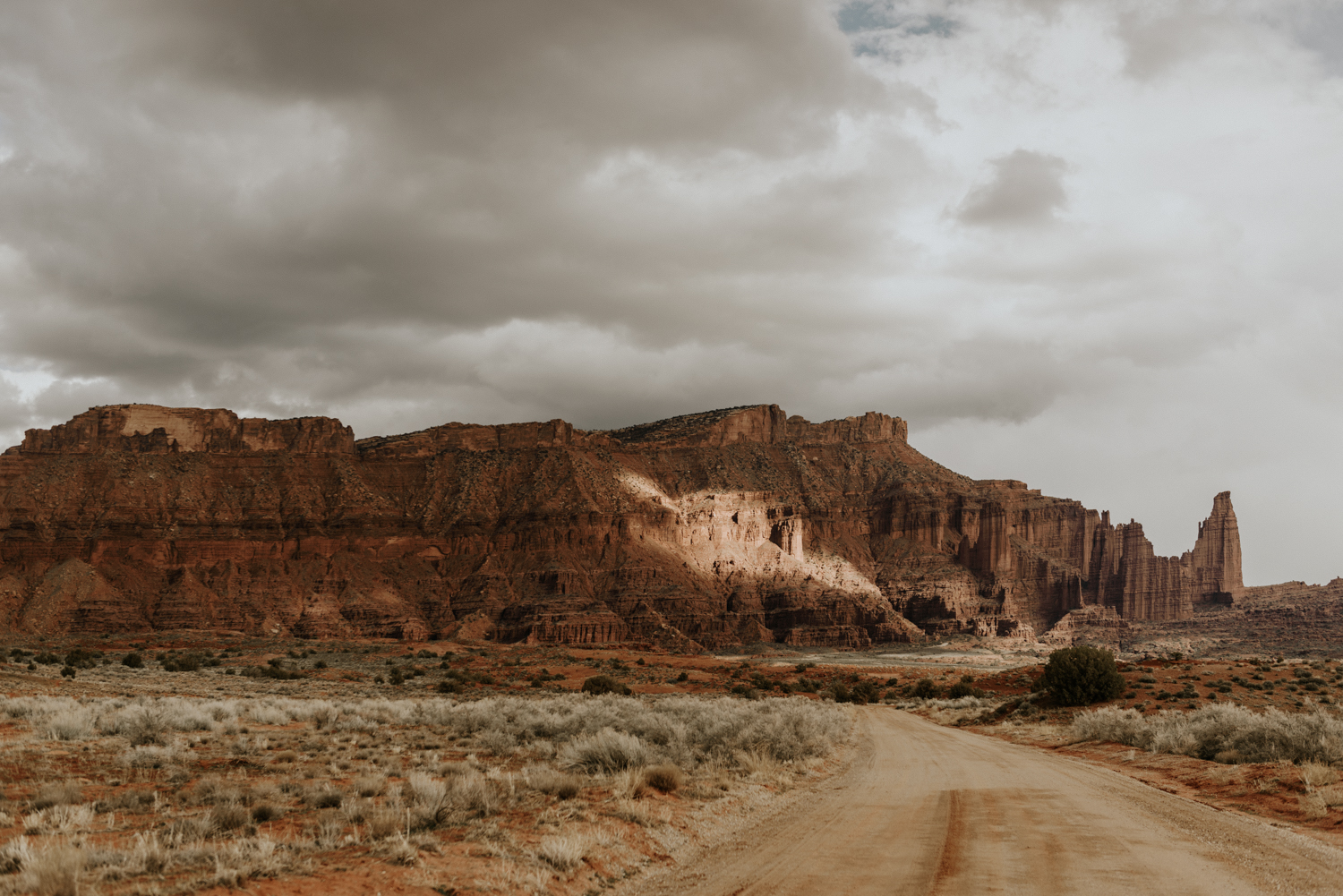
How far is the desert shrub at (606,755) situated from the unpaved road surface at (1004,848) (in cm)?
304

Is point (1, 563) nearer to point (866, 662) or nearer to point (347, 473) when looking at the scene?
point (347, 473)

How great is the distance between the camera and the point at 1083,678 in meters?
36.4

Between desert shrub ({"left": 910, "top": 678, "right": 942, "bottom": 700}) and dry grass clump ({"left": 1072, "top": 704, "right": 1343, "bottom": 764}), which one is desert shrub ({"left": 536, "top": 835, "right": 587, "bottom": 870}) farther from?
desert shrub ({"left": 910, "top": 678, "right": 942, "bottom": 700})

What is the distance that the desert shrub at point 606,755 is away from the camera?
15828 millimetres

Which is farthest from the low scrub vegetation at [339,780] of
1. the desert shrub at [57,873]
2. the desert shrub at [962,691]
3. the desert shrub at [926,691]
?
the desert shrub at [926,691]

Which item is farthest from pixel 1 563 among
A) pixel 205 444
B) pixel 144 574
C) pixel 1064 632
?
pixel 1064 632

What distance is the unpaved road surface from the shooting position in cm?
930

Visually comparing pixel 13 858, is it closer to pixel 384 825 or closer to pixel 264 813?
pixel 264 813

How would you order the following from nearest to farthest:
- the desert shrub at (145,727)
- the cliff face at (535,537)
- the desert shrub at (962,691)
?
the desert shrub at (145,727)
the desert shrub at (962,691)
the cliff face at (535,537)

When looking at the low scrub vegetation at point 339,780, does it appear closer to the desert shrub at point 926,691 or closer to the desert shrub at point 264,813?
the desert shrub at point 264,813

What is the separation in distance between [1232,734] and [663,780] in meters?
14.6

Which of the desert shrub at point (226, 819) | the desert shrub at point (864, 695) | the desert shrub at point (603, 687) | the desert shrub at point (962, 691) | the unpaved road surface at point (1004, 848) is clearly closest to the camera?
the unpaved road surface at point (1004, 848)

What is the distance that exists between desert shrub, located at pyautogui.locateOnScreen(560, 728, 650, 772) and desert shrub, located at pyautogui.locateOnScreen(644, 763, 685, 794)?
1.29 meters

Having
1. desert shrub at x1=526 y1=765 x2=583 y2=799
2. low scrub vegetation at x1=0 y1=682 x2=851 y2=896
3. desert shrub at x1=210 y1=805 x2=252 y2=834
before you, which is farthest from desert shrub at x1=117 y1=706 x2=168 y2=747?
desert shrub at x1=526 y1=765 x2=583 y2=799
